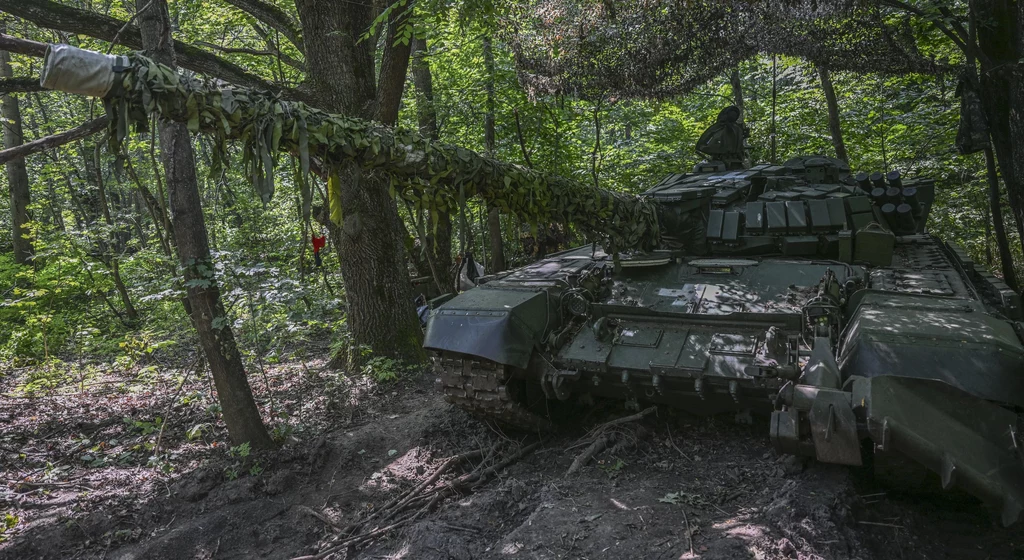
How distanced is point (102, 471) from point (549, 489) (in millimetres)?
3812

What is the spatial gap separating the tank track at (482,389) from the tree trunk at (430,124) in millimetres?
5157

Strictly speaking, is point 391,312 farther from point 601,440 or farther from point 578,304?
point 601,440

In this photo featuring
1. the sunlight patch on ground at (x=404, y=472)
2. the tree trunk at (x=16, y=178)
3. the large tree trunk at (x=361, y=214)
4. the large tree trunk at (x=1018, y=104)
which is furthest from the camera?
the tree trunk at (x=16, y=178)

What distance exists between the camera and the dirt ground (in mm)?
3988

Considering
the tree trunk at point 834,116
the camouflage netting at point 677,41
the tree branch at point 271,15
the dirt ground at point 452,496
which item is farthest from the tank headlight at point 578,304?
the tree trunk at point 834,116

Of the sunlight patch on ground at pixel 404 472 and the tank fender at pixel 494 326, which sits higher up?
the tank fender at pixel 494 326

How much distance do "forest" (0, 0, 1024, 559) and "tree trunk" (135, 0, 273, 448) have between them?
2cm

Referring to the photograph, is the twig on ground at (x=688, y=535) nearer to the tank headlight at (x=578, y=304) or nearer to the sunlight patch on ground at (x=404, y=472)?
the tank headlight at (x=578, y=304)

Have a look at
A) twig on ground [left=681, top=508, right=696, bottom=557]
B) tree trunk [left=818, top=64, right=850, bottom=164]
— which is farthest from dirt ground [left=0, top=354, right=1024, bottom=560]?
tree trunk [left=818, top=64, right=850, bottom=164]

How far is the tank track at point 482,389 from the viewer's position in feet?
17.3

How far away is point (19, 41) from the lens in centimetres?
371

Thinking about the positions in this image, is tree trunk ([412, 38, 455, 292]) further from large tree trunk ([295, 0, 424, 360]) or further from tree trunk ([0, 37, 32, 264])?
tree trunk ([0, 37, 32, 264])

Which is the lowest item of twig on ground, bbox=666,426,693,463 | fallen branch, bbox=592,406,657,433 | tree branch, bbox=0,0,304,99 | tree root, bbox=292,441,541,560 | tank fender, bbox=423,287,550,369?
twig on ground, bbox=666,426,693,463

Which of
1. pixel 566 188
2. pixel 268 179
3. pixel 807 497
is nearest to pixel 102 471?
pixel 268 179
